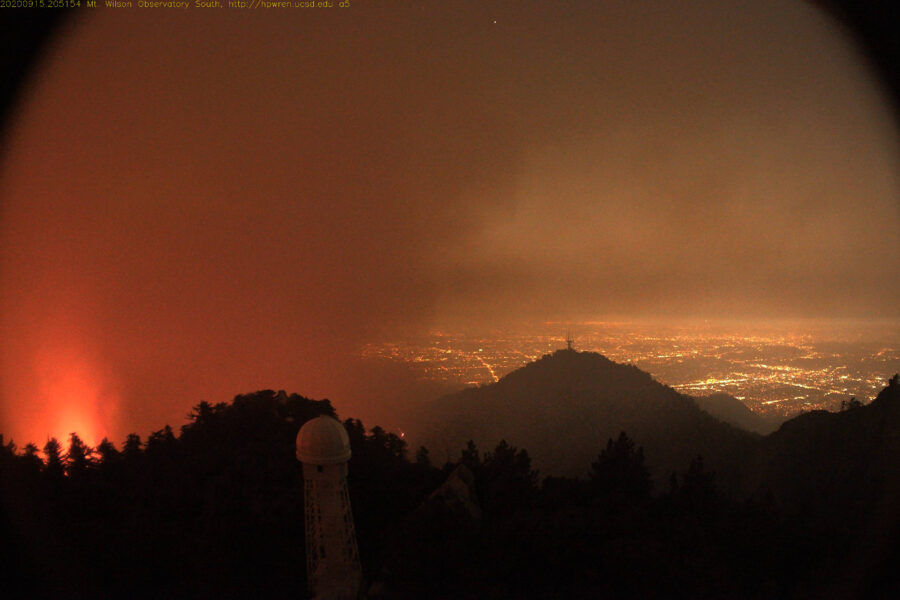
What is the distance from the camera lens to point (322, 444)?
10820mm

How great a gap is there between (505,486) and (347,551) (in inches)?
290

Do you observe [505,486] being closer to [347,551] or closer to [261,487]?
[347,551]

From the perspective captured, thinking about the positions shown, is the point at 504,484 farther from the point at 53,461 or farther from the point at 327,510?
the point at 53,461

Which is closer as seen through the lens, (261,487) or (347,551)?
(347,551)

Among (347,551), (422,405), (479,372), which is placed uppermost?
(347,551)

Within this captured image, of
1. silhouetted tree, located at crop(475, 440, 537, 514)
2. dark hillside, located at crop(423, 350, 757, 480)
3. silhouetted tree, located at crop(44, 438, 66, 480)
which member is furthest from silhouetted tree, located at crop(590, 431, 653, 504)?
dark hillside, located at crop(423, 350, 757, 480)

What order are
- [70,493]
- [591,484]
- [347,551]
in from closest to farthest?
[347,551] < [70,493] < [591,484]

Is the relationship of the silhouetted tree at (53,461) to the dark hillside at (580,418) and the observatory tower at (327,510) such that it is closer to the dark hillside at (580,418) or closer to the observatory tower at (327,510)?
the observatory tower at (327,510)

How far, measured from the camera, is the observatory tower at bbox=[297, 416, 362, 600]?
10844 millimetres

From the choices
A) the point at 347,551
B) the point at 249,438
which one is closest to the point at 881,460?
the point at 347,551

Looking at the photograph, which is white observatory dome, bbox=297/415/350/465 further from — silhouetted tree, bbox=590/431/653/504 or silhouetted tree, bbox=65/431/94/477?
silhouetted tree, bbox=65/431/94/477

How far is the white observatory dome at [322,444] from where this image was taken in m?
10.8

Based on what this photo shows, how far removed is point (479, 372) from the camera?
286 ft

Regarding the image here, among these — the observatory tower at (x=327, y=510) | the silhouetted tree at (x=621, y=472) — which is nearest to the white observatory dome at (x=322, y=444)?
the observatory tower at (x=327, y=510)
